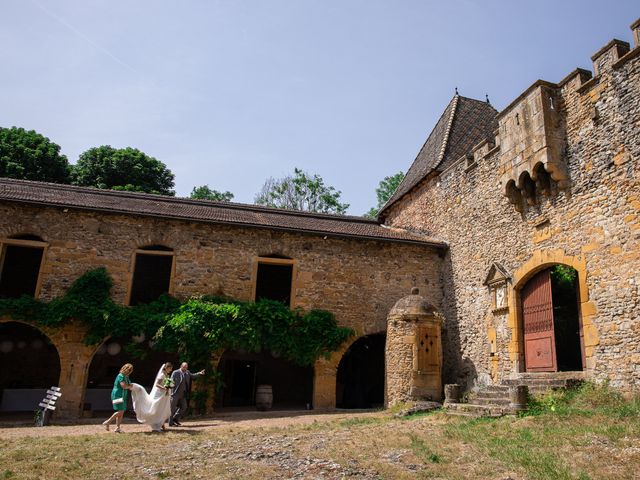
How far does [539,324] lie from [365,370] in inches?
242

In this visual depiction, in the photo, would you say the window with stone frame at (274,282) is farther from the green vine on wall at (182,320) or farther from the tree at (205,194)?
the tree at (205,194)

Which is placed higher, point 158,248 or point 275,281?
point 158,248

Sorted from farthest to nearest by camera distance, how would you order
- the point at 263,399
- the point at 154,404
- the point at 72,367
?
the point at 263,399
the point at 72,367
the point at 154,404

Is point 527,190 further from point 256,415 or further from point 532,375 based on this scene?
point 256,415

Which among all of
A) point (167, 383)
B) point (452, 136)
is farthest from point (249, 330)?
point (452, 136)

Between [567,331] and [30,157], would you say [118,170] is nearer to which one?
[30,157]

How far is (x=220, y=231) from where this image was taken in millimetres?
12914

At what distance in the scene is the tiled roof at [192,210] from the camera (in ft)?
40.4

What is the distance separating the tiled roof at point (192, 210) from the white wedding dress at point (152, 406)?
17.1ft

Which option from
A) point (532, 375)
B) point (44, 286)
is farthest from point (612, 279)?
point (44, 286)

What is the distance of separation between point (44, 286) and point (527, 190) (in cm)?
1154

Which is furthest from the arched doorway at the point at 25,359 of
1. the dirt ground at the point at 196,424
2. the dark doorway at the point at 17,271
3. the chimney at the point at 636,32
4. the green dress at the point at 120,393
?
the chimney at the point at 636,32

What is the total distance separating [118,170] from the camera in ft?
84.0

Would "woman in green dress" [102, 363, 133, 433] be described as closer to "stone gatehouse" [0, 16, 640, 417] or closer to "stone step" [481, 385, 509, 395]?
"stone gatehouse" [0, 16, 640, 417]
